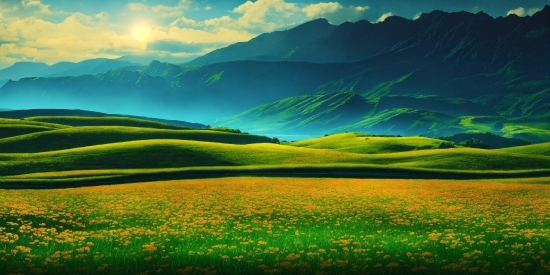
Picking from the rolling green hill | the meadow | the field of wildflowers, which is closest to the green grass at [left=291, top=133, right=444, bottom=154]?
the meadow

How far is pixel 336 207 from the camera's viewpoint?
3938 cm

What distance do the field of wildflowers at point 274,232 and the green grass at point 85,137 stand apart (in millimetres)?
76967

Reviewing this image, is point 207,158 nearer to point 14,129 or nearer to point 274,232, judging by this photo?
point 274,232

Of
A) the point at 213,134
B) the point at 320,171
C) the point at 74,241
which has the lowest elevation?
the point at 74,241

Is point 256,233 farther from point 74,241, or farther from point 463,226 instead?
point 463,226

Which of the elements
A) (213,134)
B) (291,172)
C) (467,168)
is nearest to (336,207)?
(291,172)

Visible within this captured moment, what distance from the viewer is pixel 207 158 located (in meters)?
92.9

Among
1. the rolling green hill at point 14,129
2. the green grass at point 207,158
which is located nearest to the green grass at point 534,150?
the green grass at point 207,158

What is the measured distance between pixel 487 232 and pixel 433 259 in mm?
9331

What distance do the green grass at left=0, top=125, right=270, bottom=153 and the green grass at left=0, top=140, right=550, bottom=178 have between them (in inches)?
937

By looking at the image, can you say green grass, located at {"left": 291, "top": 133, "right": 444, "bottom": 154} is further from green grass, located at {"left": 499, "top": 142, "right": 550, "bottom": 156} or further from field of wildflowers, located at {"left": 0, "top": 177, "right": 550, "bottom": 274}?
field of wildflowers, located at {"left": 0, "top": 177, "right": 550, "bottom": 274}

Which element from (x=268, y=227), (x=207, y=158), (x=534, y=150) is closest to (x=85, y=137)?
(x=207, y=158)

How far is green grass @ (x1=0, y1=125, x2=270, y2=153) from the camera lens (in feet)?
375

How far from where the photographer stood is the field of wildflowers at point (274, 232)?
66.2 feet
